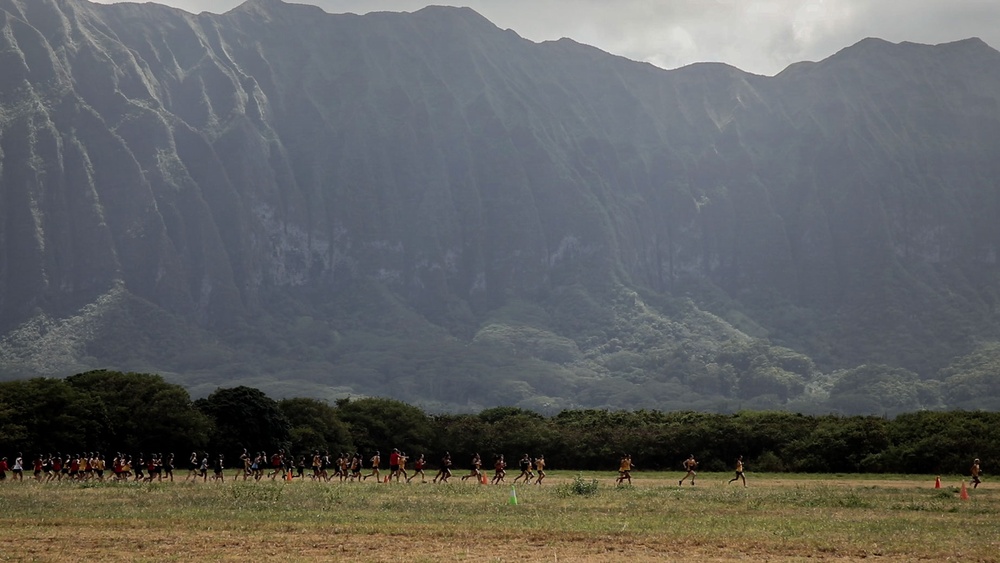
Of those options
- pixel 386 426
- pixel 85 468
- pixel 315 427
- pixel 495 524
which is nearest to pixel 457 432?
pixel 386 426

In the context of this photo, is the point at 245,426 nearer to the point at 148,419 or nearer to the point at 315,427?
the point at 148,419

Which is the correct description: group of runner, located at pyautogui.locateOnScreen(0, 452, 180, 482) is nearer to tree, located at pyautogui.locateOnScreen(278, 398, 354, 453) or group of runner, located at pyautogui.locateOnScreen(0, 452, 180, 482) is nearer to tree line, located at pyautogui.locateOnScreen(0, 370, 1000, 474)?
tree line, located at pyautogui.locateOnScreen(0, 370, 1000, 474)

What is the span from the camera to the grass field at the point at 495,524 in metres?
37.0

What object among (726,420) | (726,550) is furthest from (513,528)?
(726,420)

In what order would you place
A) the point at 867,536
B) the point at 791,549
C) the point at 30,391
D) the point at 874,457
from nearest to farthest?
the point at 791,549, the point at 867,536, the point at 874,457, the point at 30,391

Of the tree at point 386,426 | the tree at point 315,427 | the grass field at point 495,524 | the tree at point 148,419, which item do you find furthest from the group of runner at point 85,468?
the tree at point 386,426

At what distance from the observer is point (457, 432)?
362ft

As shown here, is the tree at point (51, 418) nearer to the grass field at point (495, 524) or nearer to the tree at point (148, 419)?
the tree at point (148, 419)

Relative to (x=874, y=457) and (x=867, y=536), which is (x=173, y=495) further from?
(x=874, y=457)

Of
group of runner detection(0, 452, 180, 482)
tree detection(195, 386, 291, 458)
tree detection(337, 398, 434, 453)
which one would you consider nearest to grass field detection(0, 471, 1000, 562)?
group of runner detection(0, 452, 180, 482)

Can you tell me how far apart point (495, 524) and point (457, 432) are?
66410 millimetres

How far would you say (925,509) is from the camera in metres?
50.8

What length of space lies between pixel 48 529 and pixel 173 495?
1533 cm

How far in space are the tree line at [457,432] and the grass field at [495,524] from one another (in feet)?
78.9
